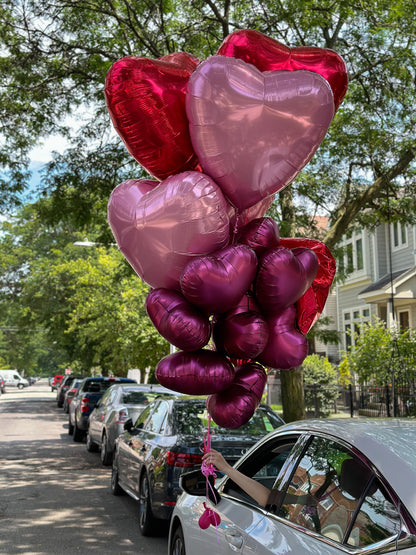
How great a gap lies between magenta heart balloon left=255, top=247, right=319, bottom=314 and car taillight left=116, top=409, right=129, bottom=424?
9.95 metres

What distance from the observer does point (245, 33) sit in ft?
12.6

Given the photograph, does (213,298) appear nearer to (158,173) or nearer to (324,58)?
(158,173)

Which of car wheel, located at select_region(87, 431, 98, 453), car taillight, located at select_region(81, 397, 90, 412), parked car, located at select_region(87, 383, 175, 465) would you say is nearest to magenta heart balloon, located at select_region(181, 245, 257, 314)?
parked car, located at select_region(87, 383, 175, 465)

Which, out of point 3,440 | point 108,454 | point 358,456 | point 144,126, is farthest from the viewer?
point 3,440

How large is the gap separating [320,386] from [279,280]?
659 inches

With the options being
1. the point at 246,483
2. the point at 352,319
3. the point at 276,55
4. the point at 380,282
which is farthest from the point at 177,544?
the point at 352,319

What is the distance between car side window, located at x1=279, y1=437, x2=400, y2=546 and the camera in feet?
9.57

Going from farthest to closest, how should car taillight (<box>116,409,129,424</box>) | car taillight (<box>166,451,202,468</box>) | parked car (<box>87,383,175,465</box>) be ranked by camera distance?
1. parked car (<box>87,383,175,465</box>)
2. car taillight (<box>116,409,129,424</box>)
3. car taillight (<box>166,451,202,468</box>)

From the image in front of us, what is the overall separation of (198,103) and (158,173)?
529 millimetres

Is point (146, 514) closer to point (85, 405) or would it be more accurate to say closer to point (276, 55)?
point (276, 55)

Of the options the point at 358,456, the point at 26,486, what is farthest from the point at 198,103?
the point at 26,486

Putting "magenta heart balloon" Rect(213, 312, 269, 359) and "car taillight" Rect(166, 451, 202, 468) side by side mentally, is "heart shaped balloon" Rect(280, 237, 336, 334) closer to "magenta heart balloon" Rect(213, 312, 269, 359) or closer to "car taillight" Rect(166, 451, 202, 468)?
"magenta heart balloon" Rect(213, 312, 269, 359)

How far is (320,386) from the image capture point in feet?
64.1

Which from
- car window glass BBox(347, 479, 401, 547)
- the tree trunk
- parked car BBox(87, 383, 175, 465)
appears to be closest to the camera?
car window glass BBox(347, 479, 401, 547)
